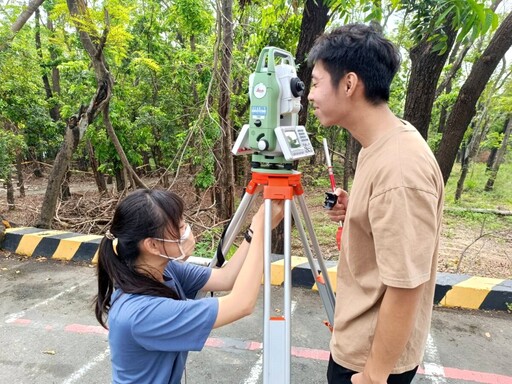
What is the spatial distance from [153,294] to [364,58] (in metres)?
0.99

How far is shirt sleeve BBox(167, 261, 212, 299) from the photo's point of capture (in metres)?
1.58

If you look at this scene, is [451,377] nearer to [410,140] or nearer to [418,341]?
[418,341]

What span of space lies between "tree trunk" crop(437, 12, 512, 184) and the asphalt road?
1.84m

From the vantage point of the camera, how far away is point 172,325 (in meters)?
1.12

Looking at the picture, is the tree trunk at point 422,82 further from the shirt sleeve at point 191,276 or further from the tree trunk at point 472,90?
the shirt sleeve at point 191,276

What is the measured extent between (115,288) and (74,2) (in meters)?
4.46

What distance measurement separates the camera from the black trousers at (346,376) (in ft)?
3.92

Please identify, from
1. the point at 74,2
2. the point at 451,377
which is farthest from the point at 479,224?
the point at 74,2

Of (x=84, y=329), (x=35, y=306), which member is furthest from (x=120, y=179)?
(x=84, y=329)

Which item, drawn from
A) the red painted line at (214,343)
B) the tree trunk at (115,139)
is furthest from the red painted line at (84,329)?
the tree trunk at (115,139)

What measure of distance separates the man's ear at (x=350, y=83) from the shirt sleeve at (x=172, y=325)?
783 mm

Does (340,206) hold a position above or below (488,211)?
above

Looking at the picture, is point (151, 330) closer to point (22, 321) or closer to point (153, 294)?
point (153, 294)

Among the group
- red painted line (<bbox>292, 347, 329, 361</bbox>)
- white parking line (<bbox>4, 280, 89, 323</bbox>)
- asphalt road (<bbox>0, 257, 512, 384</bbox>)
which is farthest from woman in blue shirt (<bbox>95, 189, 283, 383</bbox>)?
white parking line (<bbox>4, 280, 89, 323</bbox>)
